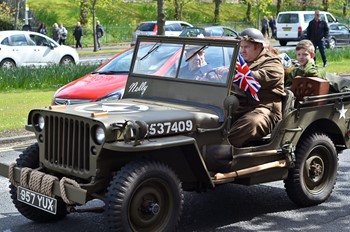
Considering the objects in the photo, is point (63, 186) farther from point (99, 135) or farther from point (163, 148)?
point (163, 148)

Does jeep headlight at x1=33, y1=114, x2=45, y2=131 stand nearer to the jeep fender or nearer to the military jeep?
the military jeep

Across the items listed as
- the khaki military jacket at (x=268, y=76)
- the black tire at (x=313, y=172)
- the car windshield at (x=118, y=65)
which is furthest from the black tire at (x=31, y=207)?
the car windshield at (x=118, y=65)

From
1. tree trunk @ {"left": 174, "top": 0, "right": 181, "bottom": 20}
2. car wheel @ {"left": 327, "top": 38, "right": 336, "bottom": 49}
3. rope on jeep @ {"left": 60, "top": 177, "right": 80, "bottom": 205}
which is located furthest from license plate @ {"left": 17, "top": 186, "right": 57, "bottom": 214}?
tree trunk @ {"left": 174, "top": 0, "right": 181, "bottom": 20}

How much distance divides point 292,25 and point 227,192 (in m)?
35.1

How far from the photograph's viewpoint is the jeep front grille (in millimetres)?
5696

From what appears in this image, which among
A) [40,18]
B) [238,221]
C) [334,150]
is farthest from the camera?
[40,18]

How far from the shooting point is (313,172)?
7.35 meters

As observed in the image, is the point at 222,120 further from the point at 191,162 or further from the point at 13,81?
the point at 13,81

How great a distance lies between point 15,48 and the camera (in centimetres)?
2584

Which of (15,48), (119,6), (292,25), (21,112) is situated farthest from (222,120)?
(119,6)

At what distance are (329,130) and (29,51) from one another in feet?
65.7

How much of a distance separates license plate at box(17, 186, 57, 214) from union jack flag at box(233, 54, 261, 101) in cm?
206

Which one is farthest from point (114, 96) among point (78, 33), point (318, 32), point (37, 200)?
point (78, 33)

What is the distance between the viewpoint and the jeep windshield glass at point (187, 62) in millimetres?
6598
